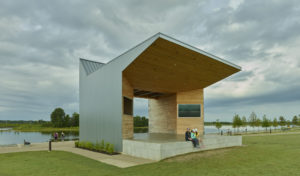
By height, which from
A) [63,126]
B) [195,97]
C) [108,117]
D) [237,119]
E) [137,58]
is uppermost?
[137,58]

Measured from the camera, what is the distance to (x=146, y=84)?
59.1 ft

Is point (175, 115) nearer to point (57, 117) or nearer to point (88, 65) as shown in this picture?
point (88, 65)

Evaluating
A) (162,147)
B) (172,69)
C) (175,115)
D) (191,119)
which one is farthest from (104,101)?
(191,119)

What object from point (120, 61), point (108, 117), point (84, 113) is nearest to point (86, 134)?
point (84, 113)

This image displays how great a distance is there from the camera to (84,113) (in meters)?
19.2

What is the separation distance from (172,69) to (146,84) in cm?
384

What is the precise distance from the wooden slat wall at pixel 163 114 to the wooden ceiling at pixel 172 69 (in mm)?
2779

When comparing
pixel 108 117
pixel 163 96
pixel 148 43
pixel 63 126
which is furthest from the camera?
pixel 63 126

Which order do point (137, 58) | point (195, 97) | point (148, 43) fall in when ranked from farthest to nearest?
point (195, 97)
point (137, 58)
point (148, 43)

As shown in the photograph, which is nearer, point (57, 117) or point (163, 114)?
point (163, 114)

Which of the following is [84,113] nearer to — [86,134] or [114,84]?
[86,134]

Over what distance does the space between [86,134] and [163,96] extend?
9717 millimetres

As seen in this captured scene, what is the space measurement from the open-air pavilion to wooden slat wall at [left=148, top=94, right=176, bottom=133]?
110 millimetres

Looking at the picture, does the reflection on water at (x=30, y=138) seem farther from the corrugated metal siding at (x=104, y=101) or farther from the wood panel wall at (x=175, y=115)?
the wood panel wall at (x=175, y=115)
